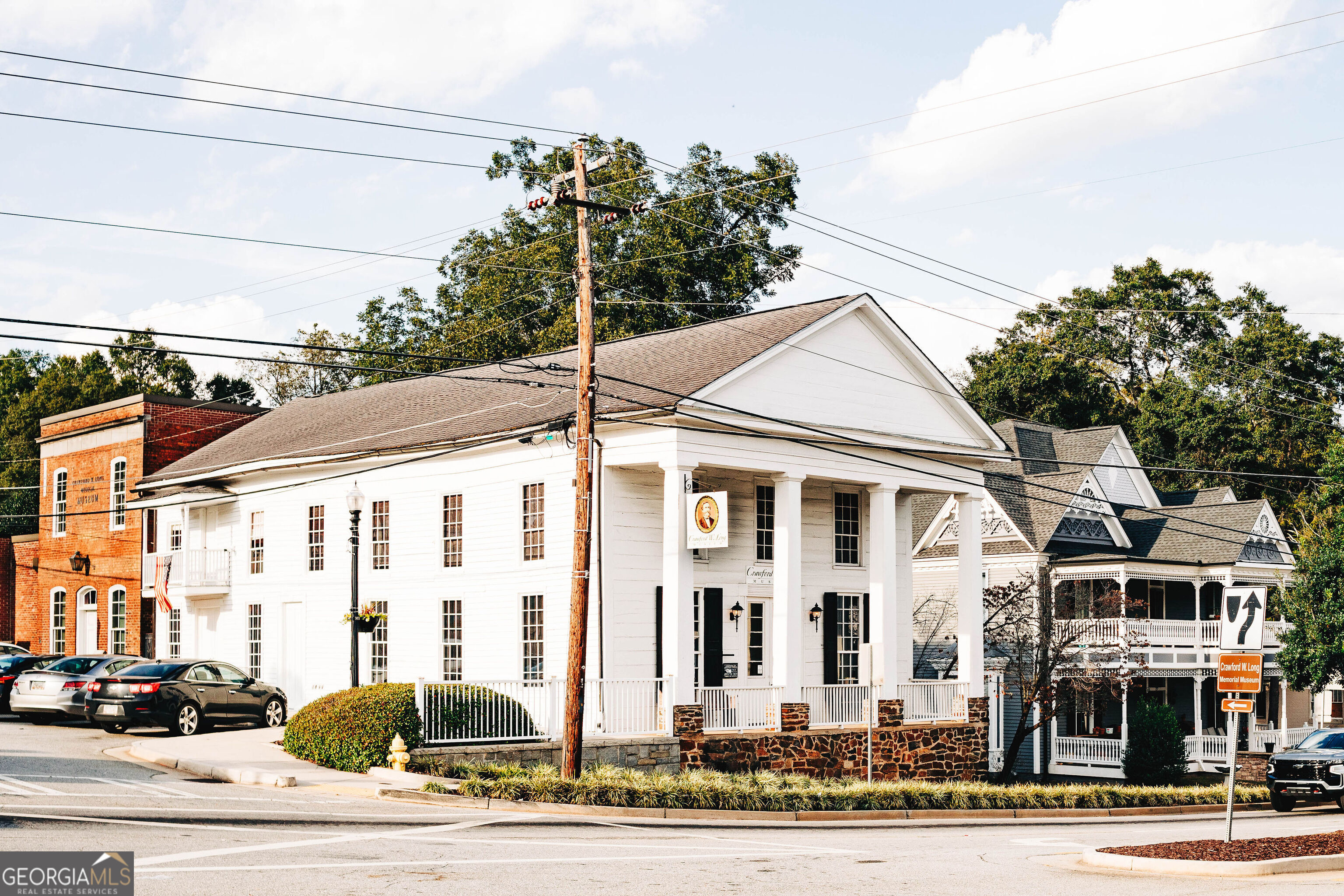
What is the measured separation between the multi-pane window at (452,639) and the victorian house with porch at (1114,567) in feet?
51.6

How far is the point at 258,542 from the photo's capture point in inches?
1372

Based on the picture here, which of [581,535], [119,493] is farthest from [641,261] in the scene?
[581,535]

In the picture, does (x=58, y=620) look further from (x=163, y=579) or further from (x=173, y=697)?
(x=173, y=697)

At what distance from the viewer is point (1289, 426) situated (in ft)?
211

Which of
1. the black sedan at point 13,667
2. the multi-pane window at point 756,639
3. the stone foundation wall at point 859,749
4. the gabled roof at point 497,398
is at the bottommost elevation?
the stone foundation wall at point 859,749

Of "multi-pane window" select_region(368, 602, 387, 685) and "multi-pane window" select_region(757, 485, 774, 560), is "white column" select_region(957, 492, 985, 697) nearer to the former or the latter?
"multi-pane window" select_region(757, 485, 774, 560)

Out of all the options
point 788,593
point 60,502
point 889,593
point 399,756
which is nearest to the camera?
point 399,756

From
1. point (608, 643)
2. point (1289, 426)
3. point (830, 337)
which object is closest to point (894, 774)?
point (608, 643)

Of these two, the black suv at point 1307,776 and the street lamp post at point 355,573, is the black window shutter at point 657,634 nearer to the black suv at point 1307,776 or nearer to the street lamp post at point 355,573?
the street lamp post at point 355,573

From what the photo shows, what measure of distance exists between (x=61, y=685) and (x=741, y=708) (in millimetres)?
14050

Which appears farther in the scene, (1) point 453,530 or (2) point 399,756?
(1) point 453,530

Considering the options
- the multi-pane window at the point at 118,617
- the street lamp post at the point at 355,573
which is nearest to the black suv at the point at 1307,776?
the street lamp post at the point at 355,573

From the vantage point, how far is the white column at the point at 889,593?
29.2m

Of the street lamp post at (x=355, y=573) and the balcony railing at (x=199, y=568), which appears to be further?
the balcony railing at (x=199, y=568)
